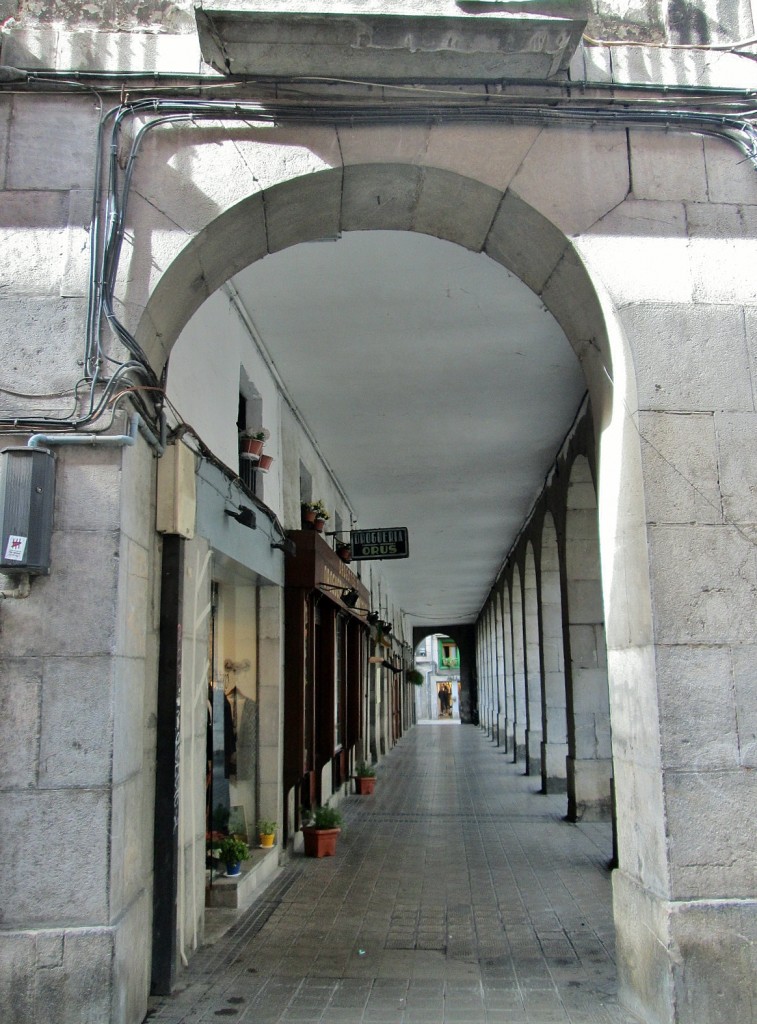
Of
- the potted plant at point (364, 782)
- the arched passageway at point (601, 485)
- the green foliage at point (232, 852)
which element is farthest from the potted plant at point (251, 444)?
the potted plant at point (364, 782)

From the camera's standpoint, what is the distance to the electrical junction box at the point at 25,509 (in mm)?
3541

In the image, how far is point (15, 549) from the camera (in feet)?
11.6

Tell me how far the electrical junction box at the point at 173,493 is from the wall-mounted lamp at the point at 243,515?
132 cm

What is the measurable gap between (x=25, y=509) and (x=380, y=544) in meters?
7.94

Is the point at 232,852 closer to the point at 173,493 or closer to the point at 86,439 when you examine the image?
the point at 173,493

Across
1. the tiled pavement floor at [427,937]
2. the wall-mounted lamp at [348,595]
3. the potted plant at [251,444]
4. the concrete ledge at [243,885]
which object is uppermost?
the potted plant at [251,444]

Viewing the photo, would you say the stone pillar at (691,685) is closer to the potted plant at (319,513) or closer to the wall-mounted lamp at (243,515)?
the wall-mounted lamp at (243,515)

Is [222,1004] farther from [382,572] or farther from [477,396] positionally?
[382,572]

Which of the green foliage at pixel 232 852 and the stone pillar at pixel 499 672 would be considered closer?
the green foliage at pixel 232 852

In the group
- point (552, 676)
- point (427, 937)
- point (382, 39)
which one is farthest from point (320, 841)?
point (382, 39)

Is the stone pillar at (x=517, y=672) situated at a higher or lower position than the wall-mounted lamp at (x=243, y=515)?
lower

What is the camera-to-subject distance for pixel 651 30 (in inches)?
173

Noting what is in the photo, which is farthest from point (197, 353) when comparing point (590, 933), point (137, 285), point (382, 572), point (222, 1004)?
point (382, 572)

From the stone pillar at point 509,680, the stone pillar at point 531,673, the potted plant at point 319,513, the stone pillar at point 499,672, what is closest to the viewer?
the potted plant at point 319,513
